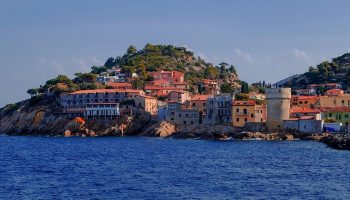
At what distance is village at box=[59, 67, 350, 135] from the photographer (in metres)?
85.1

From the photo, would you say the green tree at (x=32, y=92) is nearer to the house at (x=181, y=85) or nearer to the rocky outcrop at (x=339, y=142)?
the house at (x=181, y=85)

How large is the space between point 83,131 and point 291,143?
42.3 metres

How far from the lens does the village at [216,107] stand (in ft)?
279

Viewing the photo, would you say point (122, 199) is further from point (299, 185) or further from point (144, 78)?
point (144, 78)

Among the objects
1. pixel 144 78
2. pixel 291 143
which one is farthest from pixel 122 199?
pixel 144 78

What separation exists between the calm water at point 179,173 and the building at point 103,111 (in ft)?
111

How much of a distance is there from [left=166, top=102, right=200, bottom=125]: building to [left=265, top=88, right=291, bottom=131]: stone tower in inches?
588

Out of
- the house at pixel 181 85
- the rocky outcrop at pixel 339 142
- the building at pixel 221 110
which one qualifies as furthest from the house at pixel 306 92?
the rocky outcrop at pixel 339 142

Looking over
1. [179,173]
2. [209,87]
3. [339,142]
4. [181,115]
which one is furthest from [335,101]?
[179,173]

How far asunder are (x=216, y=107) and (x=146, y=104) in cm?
1692

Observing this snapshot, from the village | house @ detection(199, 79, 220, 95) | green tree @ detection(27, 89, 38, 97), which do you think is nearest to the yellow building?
the village

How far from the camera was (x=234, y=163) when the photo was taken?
53.3 meters

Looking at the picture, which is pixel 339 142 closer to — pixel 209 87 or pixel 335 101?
pixel 335 101

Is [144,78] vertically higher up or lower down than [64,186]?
higher up
